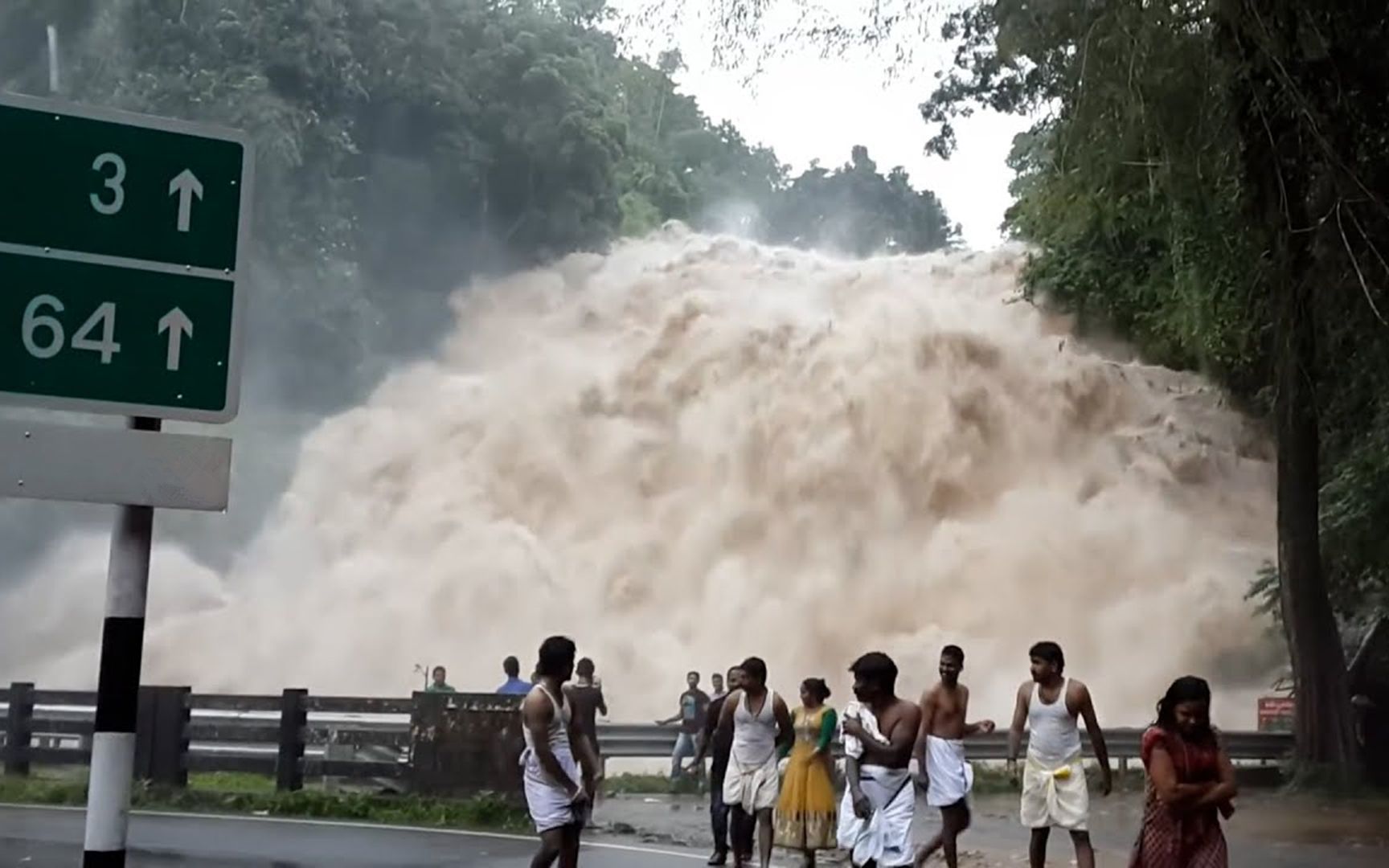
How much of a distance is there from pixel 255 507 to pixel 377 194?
35.4 feet

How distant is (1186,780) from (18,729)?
536 inches

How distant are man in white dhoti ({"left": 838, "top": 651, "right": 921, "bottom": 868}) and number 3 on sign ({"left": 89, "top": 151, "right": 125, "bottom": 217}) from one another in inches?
173

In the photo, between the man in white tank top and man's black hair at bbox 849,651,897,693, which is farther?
the man in white tank top

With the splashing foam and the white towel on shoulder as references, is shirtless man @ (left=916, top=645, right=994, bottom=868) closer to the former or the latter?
the white towel on shoulder

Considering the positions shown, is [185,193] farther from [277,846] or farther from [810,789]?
[277,846]

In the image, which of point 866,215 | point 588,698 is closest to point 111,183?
point 588,698

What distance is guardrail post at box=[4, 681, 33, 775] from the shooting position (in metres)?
16.1

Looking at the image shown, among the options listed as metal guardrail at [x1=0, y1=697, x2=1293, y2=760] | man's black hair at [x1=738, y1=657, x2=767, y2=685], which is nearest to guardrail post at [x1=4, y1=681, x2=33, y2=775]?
metal guardrail at [x1=0, y1=697, x2=1293, y2=760]

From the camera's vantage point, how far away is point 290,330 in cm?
3856

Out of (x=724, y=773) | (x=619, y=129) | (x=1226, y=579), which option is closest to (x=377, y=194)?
(x=619, y=129)

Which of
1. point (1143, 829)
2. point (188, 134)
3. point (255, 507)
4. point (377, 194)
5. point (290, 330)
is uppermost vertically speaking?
point (377, 194)

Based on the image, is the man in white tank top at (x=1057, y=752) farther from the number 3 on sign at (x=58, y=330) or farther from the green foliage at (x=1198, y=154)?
the number 3 on sign at (x=58, y=330)

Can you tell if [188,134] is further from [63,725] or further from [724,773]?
[63,725]

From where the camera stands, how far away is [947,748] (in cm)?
967
